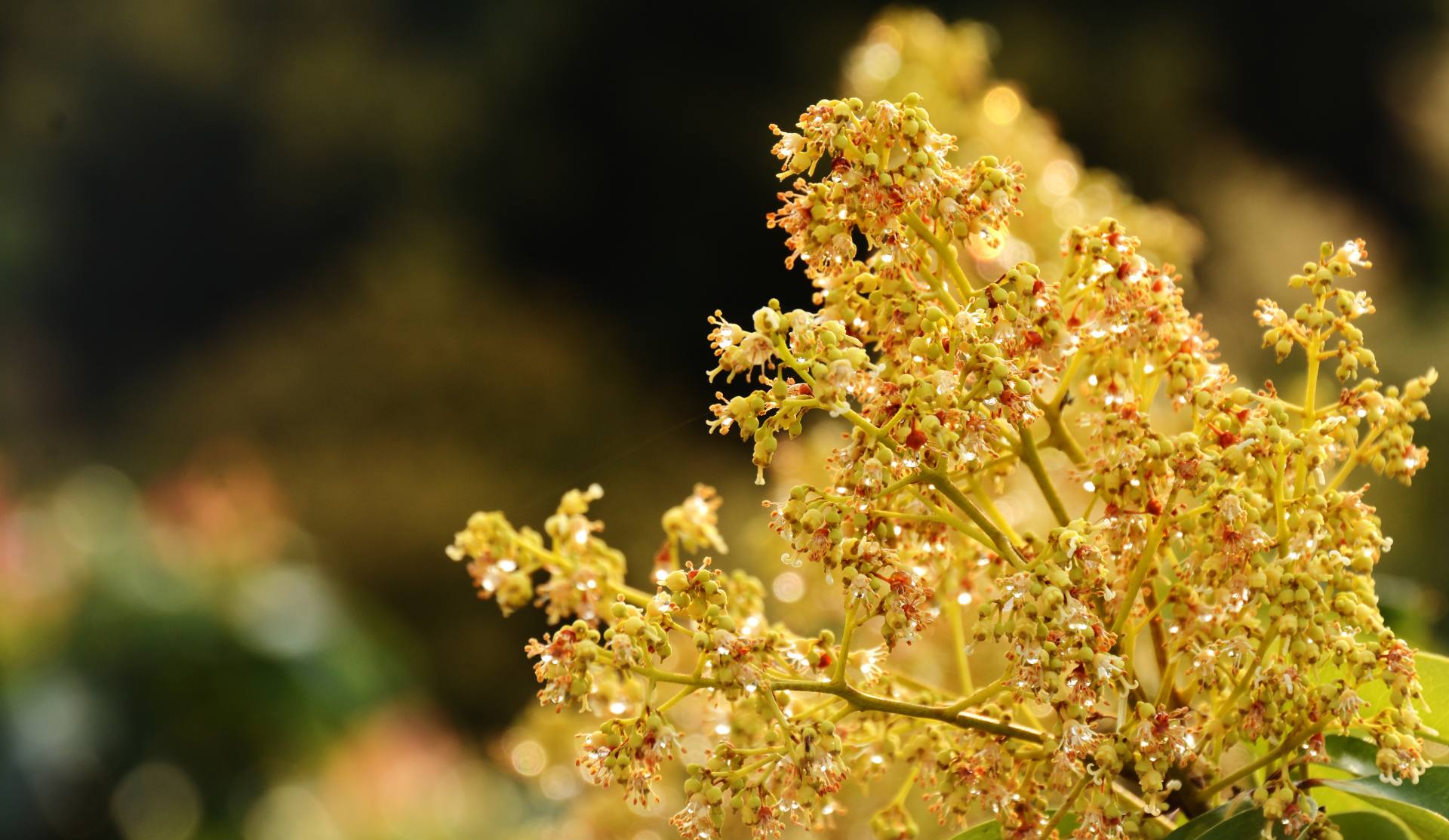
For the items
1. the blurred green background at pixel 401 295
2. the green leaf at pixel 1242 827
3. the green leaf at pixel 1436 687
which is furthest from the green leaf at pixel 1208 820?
Result: the blurred green background at pixel 401 295

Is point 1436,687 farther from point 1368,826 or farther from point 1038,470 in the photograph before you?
point 1038,470

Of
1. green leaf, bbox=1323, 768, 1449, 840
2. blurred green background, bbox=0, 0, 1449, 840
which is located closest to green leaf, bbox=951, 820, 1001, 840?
green leaf, bbox=1323, 768, 1449, 840

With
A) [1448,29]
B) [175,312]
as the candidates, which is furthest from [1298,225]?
[175,312]

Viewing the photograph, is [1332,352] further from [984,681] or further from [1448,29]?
[1448,29]

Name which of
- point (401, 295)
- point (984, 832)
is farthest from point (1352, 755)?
point (401, 295)

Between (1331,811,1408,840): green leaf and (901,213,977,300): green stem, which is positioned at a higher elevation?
(901,213,977,300): green stem

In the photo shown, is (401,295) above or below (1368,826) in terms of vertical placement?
above

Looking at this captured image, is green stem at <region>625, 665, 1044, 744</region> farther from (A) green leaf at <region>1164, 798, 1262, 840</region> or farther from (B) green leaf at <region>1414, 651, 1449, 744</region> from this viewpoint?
(B) green leaf at <region>1414, 651, 1449, 744</region>

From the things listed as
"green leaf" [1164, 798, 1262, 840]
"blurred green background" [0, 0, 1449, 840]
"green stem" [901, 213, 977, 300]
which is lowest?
"green leaf" [1164, 798, 1262, 840]
